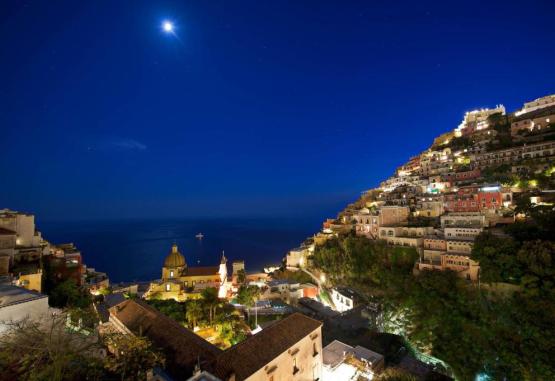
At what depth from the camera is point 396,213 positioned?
36.3 meters

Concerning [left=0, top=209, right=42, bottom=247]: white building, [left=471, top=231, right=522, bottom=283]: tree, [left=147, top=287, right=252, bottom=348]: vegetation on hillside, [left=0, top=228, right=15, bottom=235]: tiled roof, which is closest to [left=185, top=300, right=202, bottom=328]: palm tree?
[left=147, top=287, right=252, bottom=348]: vegetation on hillside

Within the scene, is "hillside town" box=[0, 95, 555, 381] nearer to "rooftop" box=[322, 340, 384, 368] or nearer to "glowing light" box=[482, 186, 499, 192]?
"rooftop" box=[322, 340, 384, 368]

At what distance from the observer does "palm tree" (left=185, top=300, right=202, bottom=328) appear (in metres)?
20.0

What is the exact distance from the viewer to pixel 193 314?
2002 centimetres

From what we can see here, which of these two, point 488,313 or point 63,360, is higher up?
point 63,360

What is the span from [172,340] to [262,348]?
4.48m

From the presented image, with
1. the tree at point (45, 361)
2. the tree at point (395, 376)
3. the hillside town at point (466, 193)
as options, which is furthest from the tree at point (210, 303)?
the hillside town at point (466, 193)

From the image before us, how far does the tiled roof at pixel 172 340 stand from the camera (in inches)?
428

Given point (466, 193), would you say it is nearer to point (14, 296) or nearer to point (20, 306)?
point (20, 306)

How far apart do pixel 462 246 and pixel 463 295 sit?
5908 mm

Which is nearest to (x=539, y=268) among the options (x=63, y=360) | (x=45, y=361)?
(x=63, y=360)

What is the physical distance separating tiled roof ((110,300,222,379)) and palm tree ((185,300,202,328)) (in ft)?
16.9

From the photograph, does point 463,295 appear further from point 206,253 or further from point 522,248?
point 206,253

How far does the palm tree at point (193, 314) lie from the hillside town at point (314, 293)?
100 millimetres
